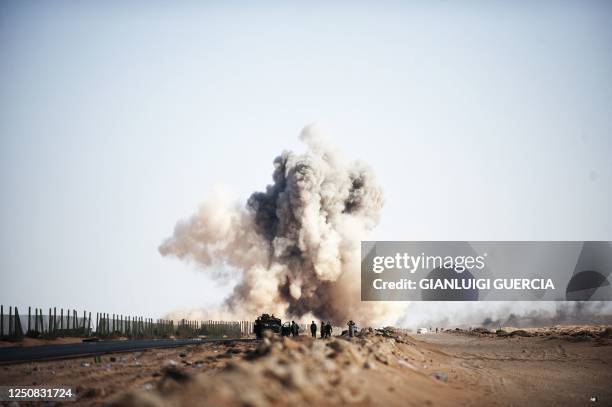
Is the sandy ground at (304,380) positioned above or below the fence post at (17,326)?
above

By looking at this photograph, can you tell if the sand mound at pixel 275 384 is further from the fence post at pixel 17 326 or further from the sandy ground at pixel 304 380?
the fence post at pixel 17 326

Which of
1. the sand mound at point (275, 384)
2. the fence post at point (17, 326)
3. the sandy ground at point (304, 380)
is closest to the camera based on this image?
the sand mound at point (275, 384)

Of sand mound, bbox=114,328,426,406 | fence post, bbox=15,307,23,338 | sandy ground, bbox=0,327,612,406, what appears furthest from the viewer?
fence post, bbox=15,307,23,338

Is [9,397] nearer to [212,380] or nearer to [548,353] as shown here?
[212,380]

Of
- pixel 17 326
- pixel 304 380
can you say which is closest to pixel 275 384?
pixel 304 380

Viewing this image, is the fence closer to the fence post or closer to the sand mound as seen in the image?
the fence post

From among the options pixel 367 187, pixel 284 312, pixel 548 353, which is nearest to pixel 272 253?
pixel 284 312

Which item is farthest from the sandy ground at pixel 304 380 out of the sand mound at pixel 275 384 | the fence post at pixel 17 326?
the fence post at pixel 17 326

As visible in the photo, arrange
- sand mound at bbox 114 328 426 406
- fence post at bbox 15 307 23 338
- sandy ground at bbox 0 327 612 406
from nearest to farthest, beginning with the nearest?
1. sand mound at bbox 114 328 426 406
2. sandy ground at bbox 0 327 612 406
3. fence post at bbox 15 307 23 338

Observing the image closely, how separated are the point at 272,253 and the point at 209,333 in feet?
71.6


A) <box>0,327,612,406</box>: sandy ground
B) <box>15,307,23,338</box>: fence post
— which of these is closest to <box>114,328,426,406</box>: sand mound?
<box>0,327,612,406</box>: sandy ground

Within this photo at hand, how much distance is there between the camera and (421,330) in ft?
368

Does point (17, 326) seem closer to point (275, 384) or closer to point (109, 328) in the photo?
point (109, 328)

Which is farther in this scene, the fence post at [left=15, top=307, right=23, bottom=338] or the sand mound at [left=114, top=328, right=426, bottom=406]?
the fence post at [left=15, top=307, right=23, bottom=338]
